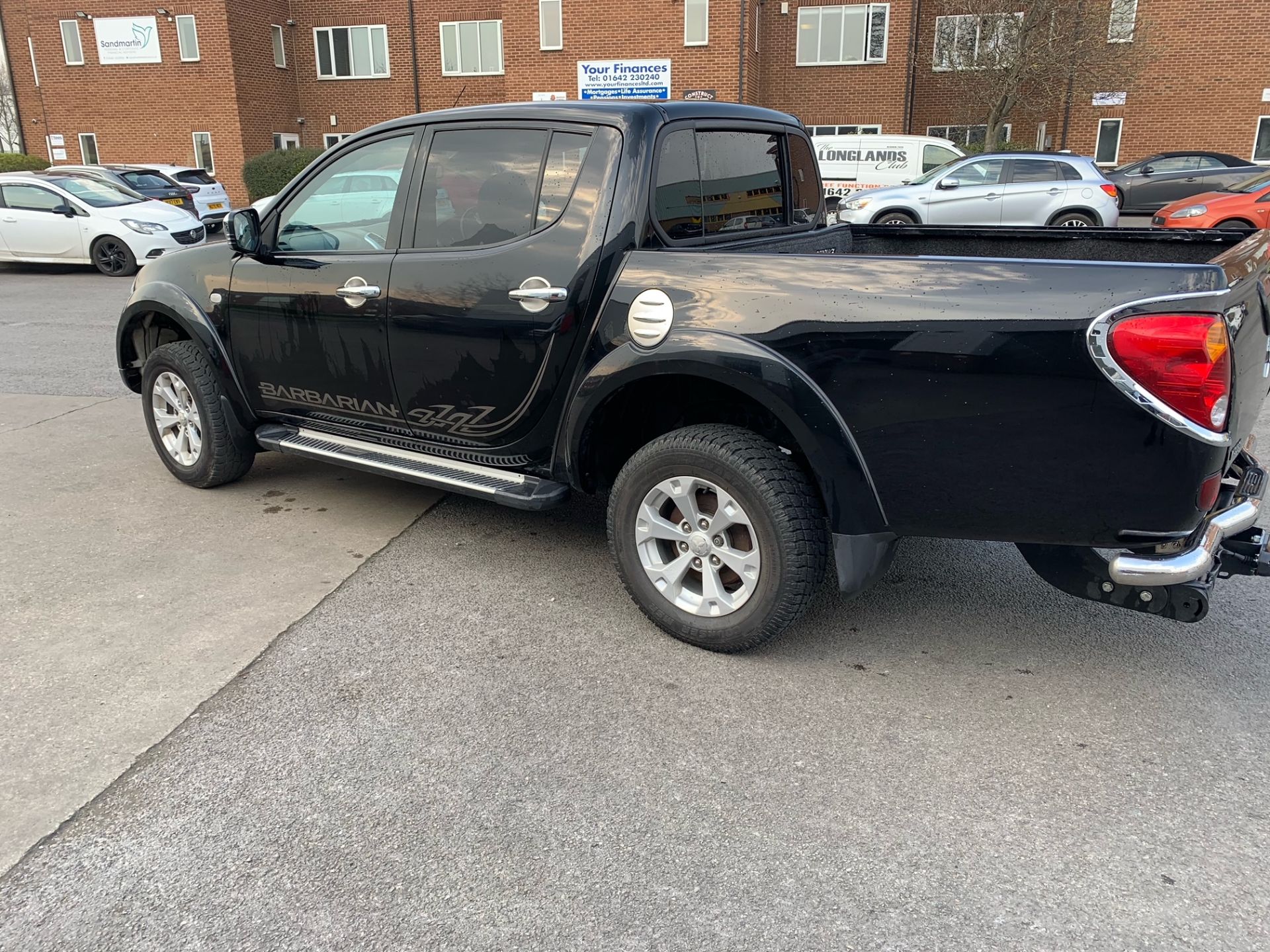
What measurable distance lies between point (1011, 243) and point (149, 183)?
19447 mm

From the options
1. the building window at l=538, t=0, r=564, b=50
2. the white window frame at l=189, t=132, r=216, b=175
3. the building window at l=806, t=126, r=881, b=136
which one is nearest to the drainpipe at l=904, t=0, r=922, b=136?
the building window at l=806, t=126, r=881, b=136

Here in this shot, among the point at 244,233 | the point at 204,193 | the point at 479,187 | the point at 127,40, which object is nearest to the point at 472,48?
the point at 127,40

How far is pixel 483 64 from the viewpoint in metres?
30.0

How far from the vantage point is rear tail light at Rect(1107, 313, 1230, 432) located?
2.58 metres

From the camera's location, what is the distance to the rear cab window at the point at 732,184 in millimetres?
3723

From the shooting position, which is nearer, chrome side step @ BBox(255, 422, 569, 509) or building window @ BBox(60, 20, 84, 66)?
chrome side step @ BBox(255, 422, 569, 509)

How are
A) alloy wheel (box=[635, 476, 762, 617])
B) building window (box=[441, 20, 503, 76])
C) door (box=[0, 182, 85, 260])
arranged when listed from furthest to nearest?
1. building window (box=[441, 20, 503, 76])
2. door (box=[0, 182, 85, 260])
3. alloy wheel (box=[635, 476, 762, 617])

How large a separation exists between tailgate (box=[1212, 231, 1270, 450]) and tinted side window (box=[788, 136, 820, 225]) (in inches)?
74.3

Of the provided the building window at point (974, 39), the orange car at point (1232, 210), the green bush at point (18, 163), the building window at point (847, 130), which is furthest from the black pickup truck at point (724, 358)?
the green bush at point (18, 163)

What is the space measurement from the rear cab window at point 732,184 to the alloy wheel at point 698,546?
986 mm

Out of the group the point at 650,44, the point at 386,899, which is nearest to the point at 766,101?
the point at 650,44

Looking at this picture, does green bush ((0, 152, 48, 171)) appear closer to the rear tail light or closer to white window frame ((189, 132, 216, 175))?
white window frame ((189, 132, 216, 175))

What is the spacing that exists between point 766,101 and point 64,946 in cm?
2992

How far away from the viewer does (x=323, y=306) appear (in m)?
4.27
